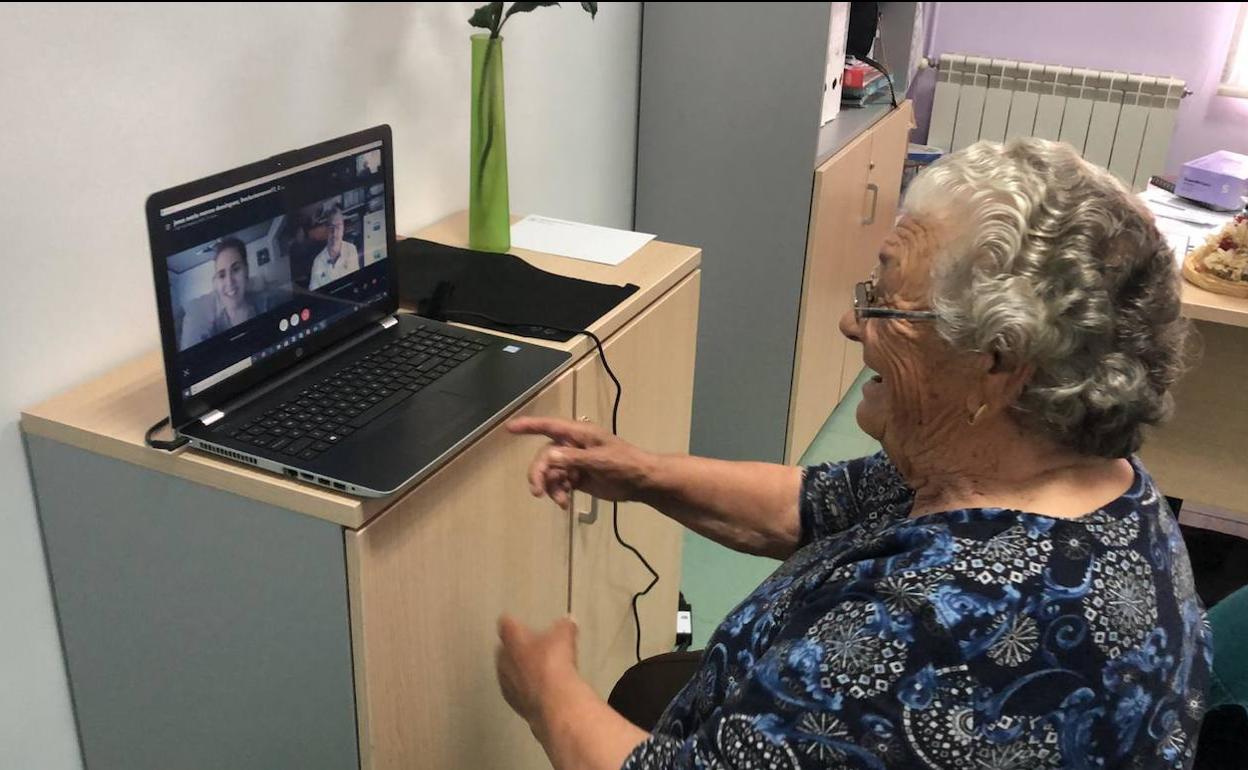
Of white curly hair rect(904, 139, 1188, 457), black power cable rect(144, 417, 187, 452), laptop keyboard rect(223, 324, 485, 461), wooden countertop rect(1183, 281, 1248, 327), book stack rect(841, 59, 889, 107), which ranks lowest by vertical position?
wooden countertop rect(1183, 281, 1248, 327)

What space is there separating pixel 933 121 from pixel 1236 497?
91cm

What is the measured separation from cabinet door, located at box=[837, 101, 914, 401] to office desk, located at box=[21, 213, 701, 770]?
1488mm

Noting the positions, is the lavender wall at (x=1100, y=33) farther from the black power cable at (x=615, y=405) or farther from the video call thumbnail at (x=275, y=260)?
the video call thumbnail at (x=275, y=260)

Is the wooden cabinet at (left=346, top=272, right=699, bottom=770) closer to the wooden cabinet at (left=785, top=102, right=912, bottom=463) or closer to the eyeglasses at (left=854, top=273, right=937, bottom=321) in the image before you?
the eyeglasses at (left=854, top=273, right=937, bottom=321)

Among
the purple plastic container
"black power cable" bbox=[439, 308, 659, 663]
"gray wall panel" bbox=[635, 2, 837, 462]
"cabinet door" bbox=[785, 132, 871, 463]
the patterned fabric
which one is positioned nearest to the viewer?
the patterned fabric

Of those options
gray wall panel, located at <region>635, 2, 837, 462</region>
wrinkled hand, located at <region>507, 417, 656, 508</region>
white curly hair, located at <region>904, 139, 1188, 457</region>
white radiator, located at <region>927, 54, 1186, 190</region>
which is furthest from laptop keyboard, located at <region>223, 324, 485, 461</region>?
gray wall panel, located at <region>635, 2, 837, 462</region>

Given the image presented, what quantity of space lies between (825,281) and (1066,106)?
86 centimetres

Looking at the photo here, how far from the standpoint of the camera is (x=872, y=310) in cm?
104

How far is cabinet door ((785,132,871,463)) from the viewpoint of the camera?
2.36m

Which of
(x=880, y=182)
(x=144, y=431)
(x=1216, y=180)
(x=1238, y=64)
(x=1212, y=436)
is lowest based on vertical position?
(x=1212, y=436)

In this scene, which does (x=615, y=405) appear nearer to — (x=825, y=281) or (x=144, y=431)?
(x=144, y=431)

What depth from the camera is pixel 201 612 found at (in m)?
1.12

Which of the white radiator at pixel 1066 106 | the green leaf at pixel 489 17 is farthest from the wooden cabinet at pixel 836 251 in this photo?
the green leaf at pixel 489 17

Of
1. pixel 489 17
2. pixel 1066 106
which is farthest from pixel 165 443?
pixel 1066 106
